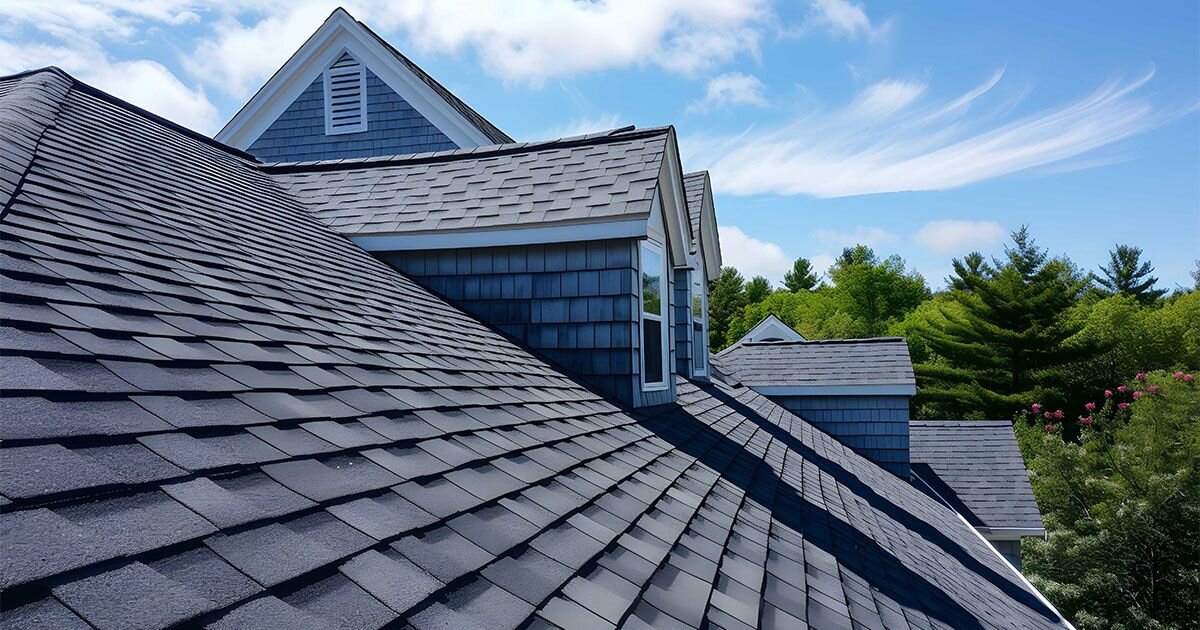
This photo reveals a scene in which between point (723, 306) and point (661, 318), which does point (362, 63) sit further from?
point (723, 306)

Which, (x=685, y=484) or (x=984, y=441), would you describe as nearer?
(x=685, y=484)

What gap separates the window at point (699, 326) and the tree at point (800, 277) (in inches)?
2788

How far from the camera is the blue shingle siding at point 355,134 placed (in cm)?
1356

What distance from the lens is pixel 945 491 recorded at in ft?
53.8

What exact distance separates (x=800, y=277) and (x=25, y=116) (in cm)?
8061

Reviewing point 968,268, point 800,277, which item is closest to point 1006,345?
point 968,268

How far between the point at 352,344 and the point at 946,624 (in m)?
3.94

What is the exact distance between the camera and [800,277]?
3187 inches

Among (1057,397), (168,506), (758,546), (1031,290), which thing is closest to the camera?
(168,506)

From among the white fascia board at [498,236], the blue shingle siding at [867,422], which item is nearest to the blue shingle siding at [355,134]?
the white fascia board at [498,236]

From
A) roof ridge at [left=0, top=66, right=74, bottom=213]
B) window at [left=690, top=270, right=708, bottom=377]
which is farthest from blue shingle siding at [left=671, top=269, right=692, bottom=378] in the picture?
roof ridge at [left=0, top=66, right=74, bottom=213]

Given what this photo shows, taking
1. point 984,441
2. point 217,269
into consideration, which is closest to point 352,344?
point 217,269

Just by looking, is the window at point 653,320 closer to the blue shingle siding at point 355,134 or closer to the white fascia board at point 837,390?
the blue shingle siding at point 355,134

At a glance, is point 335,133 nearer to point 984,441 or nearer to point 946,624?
point 946,624
